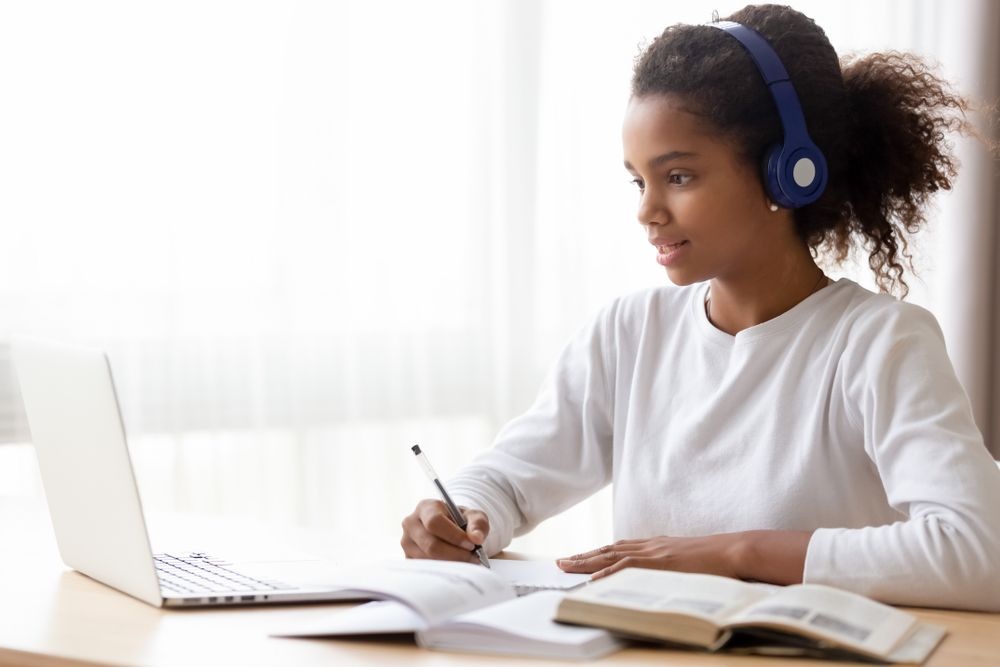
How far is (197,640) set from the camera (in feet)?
3.18

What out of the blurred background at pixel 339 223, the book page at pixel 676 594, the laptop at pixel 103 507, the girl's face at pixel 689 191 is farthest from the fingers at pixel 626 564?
the blurred background at pixel 339 223

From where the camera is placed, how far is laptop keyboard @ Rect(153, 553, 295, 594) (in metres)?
1.12

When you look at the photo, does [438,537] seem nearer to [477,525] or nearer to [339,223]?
[477,525]

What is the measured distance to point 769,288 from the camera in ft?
4.66

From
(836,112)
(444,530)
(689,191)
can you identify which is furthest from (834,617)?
(836,112)

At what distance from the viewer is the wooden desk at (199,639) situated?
35.7 inches

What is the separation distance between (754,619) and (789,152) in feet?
2.05

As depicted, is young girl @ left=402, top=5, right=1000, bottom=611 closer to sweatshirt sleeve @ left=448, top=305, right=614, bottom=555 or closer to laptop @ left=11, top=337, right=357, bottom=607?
sweatshirt sleeve @ left=448, top=305, right=614, bottom=555

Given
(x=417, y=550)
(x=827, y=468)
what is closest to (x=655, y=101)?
(x=827, y=468)

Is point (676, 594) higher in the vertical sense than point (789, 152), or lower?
lower

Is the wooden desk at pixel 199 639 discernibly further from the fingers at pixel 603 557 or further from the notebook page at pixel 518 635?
the fingers at pixel 603 557

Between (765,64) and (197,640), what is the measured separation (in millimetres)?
873

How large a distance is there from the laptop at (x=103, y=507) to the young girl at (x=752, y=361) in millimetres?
188

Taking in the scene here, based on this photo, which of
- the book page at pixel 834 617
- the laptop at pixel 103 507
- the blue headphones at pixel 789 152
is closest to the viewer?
the book page at pixel 834 617
